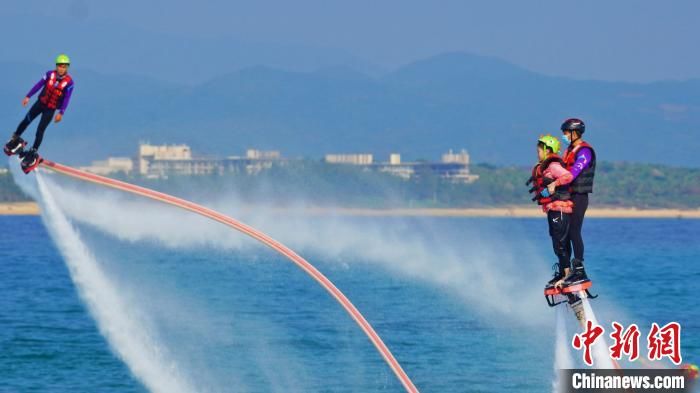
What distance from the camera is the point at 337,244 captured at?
168m

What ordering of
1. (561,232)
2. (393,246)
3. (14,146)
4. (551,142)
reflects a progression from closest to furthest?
(551,142) → (561,232) → (14,146) → (393,246)

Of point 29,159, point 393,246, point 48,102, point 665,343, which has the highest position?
point 48,102

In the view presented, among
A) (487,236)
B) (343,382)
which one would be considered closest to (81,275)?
(343,382)

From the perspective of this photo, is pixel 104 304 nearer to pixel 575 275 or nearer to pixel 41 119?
pixel 41 119

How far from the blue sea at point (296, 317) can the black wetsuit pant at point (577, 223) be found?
17.9 metres

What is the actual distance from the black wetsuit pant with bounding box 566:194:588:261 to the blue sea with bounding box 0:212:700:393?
58.8ft

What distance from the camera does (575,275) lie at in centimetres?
2709

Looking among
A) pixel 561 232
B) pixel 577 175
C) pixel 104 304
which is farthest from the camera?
pixel 104 304

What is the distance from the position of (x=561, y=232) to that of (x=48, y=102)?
12.7 metres

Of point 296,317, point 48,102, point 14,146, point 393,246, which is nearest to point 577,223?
point 48,102

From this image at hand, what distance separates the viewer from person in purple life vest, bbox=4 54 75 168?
107ft

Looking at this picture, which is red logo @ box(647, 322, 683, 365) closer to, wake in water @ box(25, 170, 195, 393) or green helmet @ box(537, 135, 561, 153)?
green helmet @ box(537, 135, 561, 153)

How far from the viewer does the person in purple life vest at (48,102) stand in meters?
32.7

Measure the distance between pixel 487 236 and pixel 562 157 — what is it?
16770 cm
